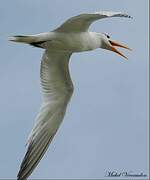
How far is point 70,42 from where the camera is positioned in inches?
553

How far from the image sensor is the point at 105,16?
12.4 metres

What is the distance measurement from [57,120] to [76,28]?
2.25m

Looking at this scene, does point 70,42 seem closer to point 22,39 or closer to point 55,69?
point 22,39

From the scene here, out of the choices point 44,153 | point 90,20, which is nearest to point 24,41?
point 90,20

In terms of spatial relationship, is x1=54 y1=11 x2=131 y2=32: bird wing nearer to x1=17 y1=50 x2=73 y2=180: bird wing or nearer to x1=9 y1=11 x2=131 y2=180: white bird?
x1=9 y1=11 x2=131 y2=180: white bird

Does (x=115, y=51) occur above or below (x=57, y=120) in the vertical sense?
above

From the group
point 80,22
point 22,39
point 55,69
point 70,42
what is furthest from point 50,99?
point 80,22

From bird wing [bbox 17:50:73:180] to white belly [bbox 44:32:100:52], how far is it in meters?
0.55

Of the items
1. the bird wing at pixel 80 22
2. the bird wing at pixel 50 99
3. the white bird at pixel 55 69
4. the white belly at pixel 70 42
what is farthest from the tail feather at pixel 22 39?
the bird wing at pixel 50 99

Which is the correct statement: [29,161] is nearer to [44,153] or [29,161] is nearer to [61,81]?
[44,153]

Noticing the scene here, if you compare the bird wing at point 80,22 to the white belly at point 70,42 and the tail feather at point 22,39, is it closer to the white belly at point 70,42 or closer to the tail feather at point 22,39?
the white belly at point 70,42

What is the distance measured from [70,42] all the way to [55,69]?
1.28m

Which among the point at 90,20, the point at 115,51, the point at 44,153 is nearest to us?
the point at 90,20

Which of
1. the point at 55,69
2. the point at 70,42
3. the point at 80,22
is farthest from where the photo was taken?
the point at 55,69
